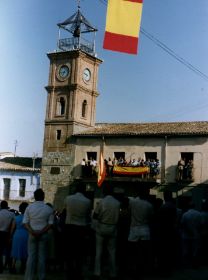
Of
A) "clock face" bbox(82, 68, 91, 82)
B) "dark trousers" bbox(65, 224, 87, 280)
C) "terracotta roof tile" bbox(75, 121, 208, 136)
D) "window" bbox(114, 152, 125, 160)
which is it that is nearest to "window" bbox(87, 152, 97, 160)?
"terracotta roof tile" bbox(75, 121, 208, 136)

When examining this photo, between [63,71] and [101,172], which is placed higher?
[63,71]

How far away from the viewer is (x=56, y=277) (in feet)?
30.1

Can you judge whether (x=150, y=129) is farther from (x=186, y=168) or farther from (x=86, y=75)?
(x=86, y=75)

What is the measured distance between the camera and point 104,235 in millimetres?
8734

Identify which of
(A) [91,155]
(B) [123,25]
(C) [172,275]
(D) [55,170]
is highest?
(B) [123,25]

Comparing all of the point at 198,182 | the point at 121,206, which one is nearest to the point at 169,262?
the point at 121,206

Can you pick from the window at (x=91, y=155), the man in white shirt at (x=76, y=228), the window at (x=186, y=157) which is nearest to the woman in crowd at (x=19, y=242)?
the man in white shirt at (x=76, y=228)

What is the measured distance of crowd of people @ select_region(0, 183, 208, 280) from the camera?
26.5 feet

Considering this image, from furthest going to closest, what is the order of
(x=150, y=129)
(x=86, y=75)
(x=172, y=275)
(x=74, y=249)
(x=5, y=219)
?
1. (x=86, y=75)
2. (x=150, y=129)
3. (x=172, y=275)
4. (x=5, y=219)
5. (x=74, y=249)

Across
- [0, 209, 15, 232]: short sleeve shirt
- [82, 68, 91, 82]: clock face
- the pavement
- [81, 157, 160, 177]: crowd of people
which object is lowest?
the pavement

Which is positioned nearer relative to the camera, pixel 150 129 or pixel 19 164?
pixel 150 129

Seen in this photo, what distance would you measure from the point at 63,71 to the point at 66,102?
255cm

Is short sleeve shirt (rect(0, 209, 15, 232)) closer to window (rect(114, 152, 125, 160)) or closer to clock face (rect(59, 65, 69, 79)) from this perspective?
window (rect(114, 152, 125, 160))

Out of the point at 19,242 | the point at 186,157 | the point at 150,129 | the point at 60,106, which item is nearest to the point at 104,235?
the point at 19,242
